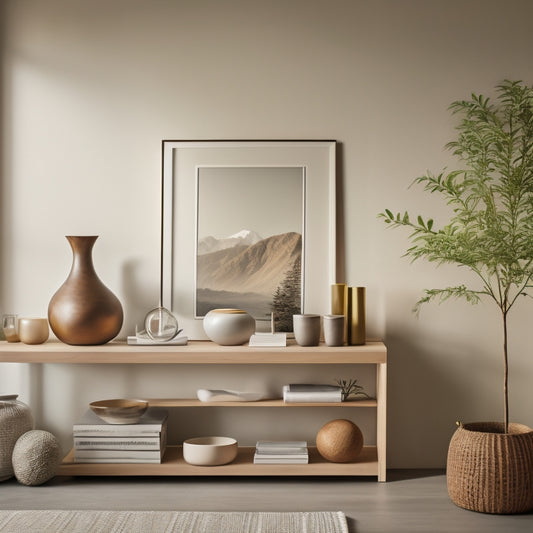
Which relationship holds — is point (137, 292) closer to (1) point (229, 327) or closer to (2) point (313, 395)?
(1) point (229, 327)

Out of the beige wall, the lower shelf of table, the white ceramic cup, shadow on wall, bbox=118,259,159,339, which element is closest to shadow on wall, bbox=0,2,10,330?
the beige wall

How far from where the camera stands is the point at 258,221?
3.91 meters

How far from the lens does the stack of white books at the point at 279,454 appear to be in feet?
12.0

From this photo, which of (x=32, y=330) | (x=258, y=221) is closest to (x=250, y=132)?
(x=258, y=221)

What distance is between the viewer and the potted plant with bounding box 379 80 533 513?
316cm

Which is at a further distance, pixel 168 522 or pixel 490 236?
pixel 490 236

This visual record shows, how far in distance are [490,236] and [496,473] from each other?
3.35ft

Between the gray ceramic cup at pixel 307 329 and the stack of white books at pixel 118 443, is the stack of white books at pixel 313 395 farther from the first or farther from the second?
the stack of white books at pixel 118 443


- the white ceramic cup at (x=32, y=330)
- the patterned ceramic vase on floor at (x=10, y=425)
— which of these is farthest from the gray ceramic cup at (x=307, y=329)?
the patterned ceramic vase on floor at (x=10, y=425)

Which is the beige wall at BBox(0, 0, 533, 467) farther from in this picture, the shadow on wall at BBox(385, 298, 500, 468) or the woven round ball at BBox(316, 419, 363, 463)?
the woven round ball at BBox(316, 419, 363, 463)

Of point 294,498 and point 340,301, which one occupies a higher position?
point 340,301

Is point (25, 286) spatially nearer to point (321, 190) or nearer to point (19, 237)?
point (19, 237)

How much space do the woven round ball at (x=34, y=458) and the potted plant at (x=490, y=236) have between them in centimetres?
183

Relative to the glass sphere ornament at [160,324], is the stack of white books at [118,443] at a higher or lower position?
lower
